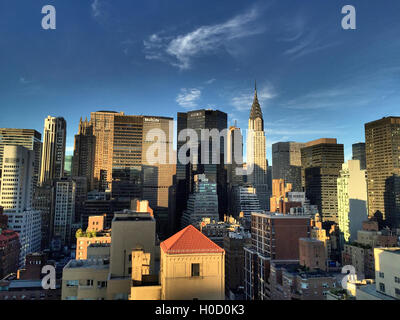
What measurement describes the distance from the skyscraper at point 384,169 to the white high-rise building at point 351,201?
43.8 m

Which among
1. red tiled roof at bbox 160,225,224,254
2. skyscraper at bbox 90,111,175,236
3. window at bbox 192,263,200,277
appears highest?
skyscraper at bbox 90,111,175,236

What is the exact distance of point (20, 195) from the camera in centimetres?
11544

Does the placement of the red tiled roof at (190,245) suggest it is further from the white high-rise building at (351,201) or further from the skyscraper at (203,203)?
the white high-rise building at (351,201)

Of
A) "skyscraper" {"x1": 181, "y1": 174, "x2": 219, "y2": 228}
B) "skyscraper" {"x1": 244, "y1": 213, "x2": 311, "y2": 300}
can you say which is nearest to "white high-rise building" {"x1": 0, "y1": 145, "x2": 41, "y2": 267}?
"skyscraper" {"x1": 181, "y1": 174, "x2": 219, "y2": 228}

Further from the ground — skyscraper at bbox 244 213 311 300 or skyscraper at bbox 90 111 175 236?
skyscraper at bbox 90 111 175 236

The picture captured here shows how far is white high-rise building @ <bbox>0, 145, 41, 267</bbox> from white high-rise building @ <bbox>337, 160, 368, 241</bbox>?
13728cm

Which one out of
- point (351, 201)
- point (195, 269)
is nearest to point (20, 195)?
point (195, 269)

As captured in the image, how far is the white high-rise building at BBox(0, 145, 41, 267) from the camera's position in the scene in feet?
359

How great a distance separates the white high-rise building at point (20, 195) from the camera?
359 ft

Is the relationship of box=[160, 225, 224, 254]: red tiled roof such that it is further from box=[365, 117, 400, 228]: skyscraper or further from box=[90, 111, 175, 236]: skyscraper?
box=[365, 117, 400, 228]: skyscraper

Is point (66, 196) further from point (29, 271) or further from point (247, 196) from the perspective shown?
point (247, 196)

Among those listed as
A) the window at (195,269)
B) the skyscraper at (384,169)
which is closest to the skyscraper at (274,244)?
the window at (195,269)

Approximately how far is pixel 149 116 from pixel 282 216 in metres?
138

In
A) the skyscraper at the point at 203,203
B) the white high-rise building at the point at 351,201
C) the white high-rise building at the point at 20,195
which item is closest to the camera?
the white high-rise building at the point at 20,195
